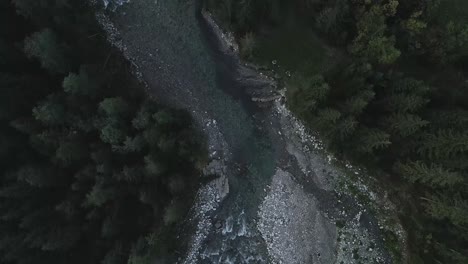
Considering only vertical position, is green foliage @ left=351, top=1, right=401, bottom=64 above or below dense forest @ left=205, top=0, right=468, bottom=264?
above

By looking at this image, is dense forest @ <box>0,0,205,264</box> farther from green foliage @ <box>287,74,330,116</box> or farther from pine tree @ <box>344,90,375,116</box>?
pine tree @ <box>344,90,375,116</box>

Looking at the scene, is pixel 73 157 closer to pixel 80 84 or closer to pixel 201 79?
pixel 80 84

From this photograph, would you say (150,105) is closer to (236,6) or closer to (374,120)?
(236,6)

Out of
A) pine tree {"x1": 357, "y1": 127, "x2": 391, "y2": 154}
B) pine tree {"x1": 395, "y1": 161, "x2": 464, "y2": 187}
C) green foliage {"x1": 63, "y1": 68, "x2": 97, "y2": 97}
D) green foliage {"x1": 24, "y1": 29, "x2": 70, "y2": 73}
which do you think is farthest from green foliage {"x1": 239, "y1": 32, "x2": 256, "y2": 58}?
pine tree {"x1": 395, "y1": 161, "x2": 464, "y2": 187}

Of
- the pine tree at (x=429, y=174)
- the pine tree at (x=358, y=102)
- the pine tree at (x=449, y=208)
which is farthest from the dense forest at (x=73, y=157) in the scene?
the pine tree at (x=449, y=208)

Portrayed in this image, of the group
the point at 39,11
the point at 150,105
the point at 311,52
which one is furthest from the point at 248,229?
the point at 39,11

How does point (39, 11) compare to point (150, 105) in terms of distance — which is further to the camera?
point (150, 105)
